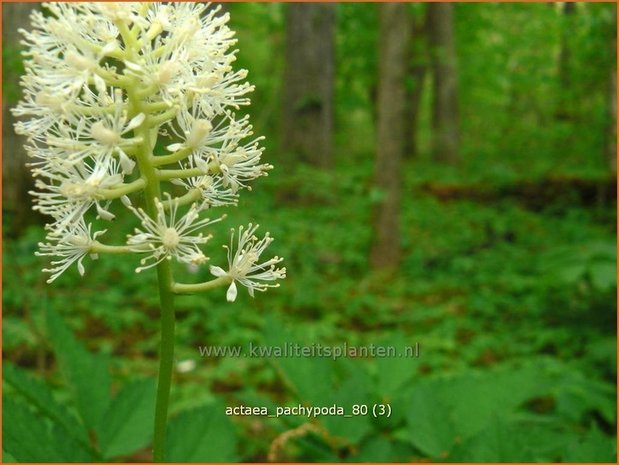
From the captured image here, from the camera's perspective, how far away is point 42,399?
151cm

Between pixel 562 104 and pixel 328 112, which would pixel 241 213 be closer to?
pixel 328 112

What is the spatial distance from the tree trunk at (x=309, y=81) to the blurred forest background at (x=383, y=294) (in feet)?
0.08

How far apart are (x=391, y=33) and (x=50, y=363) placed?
366cm

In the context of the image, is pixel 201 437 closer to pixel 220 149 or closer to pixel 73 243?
pixel 73 243

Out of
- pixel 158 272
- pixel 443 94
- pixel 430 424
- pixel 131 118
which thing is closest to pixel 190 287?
pixel 158 272

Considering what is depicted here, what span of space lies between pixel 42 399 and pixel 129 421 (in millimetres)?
244

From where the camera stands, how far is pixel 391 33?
510 cm

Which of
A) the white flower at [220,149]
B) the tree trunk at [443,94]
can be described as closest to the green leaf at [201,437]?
the white flower at [220,149]

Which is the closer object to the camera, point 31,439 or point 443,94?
point 31,439

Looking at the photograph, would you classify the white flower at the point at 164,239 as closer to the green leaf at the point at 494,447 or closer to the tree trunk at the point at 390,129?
the green leaf at the point at 494,447

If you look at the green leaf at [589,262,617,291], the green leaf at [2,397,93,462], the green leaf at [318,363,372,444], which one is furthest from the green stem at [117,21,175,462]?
the green leaf at [589,262,617,291]

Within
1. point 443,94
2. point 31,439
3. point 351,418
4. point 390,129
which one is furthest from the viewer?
point 443,94

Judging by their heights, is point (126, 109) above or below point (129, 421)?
above

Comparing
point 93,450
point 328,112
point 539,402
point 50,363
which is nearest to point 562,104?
point 328,112
